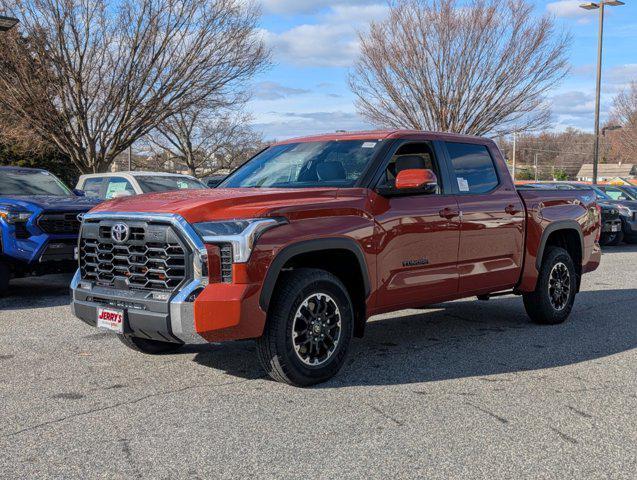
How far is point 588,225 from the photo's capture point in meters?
8.33

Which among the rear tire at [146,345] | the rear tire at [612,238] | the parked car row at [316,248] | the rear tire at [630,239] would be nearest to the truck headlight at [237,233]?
the parked car row at [316,248]

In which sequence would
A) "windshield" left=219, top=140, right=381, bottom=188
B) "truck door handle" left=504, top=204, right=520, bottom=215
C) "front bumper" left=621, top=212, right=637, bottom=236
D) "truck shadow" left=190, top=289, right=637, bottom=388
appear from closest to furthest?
"truck shadow" left=190, top=289, right=637, bottom=388 < "windshield" left=219, top=140, right=381, bottom=188 < "truck door handle" left=504, top=204, right=520, bottom=215 < "front bumper" left=621, top=212, right=637, bottom=236

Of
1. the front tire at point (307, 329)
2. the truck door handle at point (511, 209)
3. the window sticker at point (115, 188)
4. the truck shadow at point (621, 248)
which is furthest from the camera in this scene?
the truck shadow at point (621, 248)

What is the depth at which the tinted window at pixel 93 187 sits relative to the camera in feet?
43.8

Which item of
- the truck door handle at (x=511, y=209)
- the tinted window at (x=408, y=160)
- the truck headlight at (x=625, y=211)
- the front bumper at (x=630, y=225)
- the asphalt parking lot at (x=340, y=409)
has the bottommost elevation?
the front bumper at (x=630, y=225)

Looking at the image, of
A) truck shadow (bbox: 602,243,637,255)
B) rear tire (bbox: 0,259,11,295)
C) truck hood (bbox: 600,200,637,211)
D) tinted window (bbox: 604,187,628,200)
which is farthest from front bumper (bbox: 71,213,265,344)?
tinted window (bbox: 604,187,628,200)

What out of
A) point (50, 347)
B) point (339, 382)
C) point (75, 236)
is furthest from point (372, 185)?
point (75, 236)

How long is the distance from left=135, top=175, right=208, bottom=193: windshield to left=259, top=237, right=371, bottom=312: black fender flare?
24.7ft

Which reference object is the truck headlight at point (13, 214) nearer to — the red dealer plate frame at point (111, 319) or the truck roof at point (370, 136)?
the truck roof at point (370, 136)

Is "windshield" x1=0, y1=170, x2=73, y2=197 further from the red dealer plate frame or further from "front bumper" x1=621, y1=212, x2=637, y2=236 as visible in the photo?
"front bumper" x1=621, y1=212, x2=637, y2=236

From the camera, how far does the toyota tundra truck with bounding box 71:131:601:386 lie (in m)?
4.85

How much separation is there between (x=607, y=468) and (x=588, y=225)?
194 inches

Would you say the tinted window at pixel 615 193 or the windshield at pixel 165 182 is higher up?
the windshield at pixel 165 182

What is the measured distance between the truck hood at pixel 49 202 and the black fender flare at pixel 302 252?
17.2 feet
